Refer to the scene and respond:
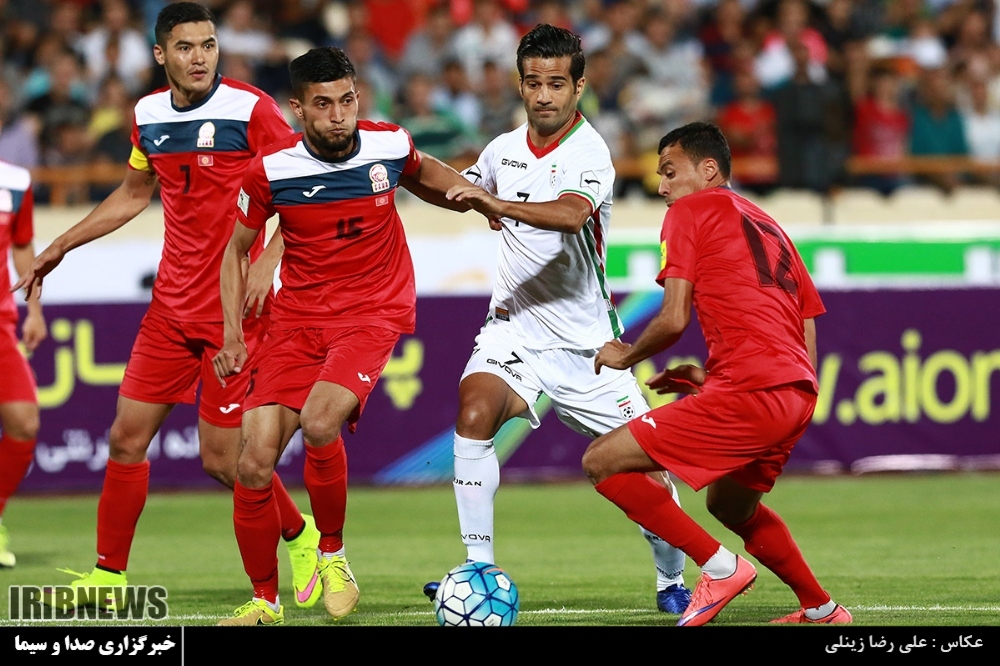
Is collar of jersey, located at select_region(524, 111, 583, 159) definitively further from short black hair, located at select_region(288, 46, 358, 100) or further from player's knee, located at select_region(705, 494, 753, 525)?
player's knee, located at select_region(705, 494, 753, 525)

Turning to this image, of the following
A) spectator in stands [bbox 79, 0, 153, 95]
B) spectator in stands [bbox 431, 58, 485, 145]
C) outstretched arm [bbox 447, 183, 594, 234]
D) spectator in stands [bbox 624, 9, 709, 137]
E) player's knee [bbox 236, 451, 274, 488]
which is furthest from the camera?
spectator in stands [bbox 79, 0, 153, 95]

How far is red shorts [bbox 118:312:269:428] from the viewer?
7.06 m

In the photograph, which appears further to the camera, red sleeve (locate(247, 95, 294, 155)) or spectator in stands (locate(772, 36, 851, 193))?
spectator in stands (locate(772, 36, 851, 193))

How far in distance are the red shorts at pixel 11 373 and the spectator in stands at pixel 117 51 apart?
636cm

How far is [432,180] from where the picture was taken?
22.1 ft

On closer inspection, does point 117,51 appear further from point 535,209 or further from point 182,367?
point 535,209

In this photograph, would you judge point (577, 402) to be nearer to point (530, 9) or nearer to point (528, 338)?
point (528, 338)

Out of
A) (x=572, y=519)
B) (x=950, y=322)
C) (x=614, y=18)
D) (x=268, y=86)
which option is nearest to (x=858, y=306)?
(x=950, y=322)

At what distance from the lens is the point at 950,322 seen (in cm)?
1220

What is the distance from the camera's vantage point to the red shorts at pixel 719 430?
5.88m

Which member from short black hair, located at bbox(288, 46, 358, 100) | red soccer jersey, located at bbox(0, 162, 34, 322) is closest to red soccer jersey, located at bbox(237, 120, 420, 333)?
short black hair, located at bbox(288, 46, 358, 100)

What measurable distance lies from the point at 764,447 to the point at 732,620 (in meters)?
0.89

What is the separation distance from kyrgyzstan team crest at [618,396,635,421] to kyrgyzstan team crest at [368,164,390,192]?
1.42m

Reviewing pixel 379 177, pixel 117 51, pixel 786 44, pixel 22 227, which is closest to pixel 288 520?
pixel 379 177
